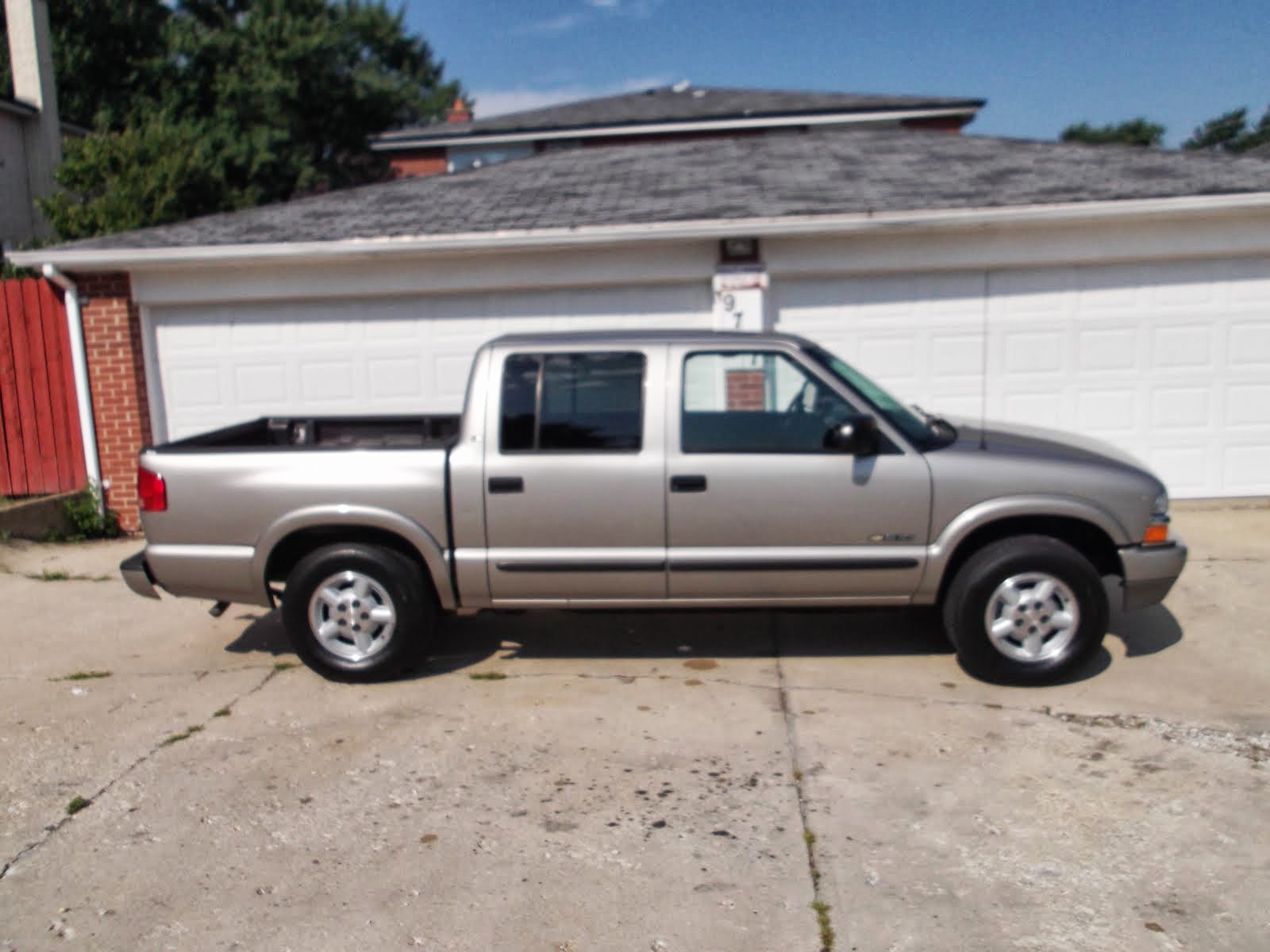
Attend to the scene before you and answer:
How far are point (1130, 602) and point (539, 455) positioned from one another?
3029mm

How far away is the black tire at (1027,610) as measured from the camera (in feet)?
17.2

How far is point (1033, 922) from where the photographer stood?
11.0 feet

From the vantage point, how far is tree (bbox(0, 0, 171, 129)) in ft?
94.3

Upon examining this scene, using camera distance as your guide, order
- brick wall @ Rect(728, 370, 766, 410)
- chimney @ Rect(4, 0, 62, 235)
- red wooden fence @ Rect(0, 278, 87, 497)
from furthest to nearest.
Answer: chimney @ Rect(4, 0, 62, 235) < red wooden fence @ Rect(0, 278, 87, 497) < brick wall @ Rect(728, 370, 766, 410)

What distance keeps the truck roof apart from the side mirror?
57cm

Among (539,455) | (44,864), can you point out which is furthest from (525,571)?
(44,864)

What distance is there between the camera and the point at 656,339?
5598 millimetres

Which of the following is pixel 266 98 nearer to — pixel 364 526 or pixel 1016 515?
pixel 364 526

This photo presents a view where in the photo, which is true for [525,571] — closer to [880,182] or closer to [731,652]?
[731,652]

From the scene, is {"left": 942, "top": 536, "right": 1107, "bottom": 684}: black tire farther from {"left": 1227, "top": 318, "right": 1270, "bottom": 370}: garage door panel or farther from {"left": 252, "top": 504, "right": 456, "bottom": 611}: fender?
{"left": 1227, "top": 318, "right": 1270, "bottom": 370}: garage door panel

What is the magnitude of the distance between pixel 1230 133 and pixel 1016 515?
188 ft

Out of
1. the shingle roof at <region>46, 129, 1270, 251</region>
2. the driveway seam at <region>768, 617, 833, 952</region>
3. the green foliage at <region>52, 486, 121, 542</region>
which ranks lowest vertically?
the driveway seam at <region>768, 617, 833, 952</region>

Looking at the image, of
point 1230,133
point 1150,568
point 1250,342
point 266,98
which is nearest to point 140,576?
point 1150,568

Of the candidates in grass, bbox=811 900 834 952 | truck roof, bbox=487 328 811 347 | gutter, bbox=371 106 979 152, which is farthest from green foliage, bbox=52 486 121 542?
gutter, bbox=371 106 979 152
